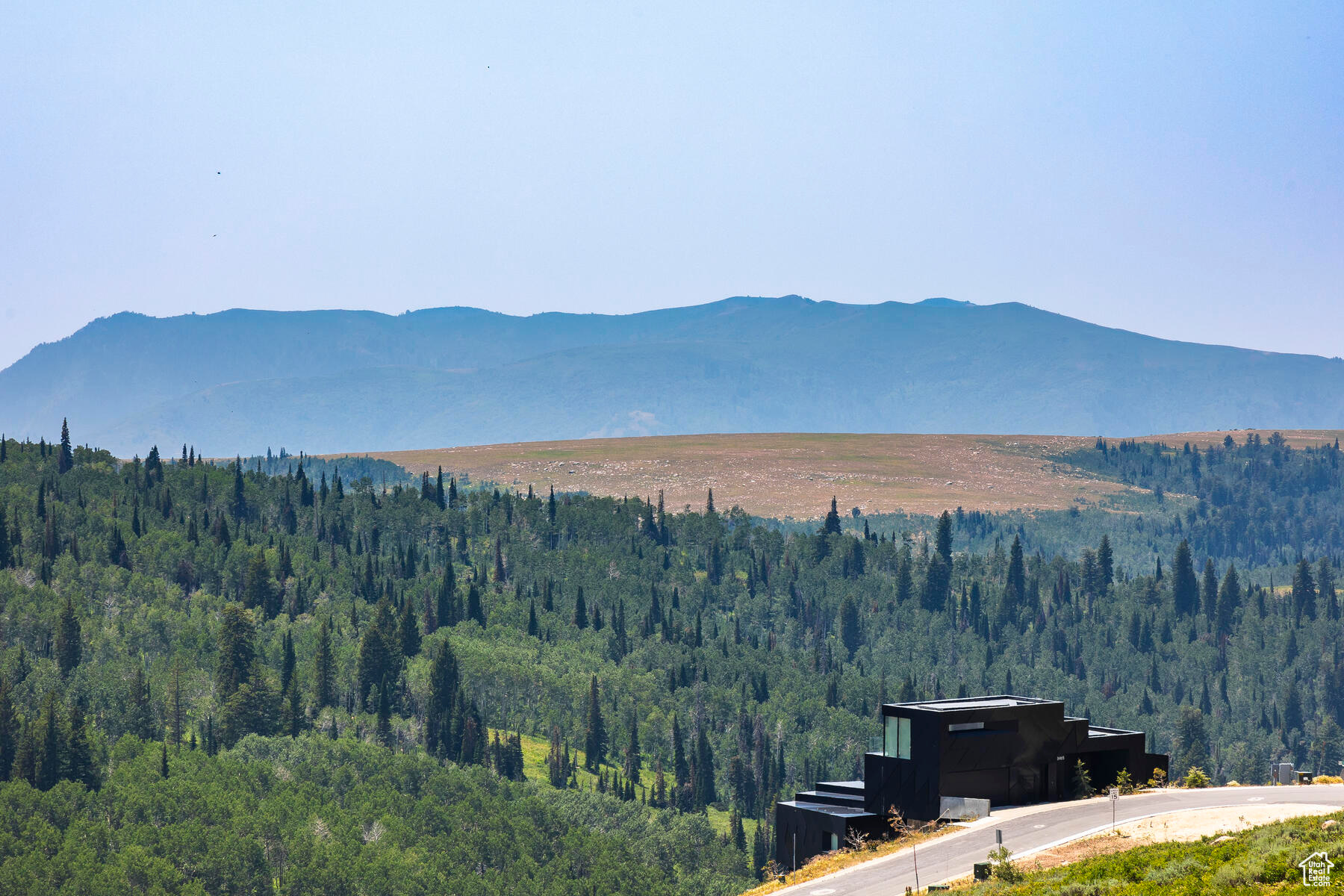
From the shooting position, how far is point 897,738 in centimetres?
9119

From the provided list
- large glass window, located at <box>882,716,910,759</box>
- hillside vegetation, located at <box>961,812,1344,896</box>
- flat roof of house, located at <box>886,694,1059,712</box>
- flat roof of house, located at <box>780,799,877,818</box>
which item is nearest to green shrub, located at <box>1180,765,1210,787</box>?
flat roof of house, located at <box>886,694,1059,712</box>

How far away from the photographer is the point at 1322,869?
1932 inches

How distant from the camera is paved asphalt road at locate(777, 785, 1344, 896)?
232 feet

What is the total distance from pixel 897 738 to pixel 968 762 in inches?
223

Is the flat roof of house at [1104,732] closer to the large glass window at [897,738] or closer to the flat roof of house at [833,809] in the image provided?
the large glass window at [897,738]

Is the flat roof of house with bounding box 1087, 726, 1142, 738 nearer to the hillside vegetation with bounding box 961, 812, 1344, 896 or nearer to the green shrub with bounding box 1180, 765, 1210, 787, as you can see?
the green shrub with bounding box 1180, 765, 1210, 787

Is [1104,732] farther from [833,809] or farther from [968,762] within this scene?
[833,809]

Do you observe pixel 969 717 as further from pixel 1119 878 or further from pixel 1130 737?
pixel 1119 878

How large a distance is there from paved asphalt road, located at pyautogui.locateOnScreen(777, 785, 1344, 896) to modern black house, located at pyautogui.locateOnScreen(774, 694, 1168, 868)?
2.89 m

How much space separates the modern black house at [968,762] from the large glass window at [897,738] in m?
0.07

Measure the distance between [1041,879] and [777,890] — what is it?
17.9 metres

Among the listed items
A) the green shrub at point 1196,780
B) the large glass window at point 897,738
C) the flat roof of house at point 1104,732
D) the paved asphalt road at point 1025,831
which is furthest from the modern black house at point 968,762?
the green shrub at point 1196,780

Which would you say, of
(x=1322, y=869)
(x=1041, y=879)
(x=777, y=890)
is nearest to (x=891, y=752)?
(x=777, y=890)

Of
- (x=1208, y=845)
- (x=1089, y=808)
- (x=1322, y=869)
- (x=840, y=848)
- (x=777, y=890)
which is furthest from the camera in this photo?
(x=840, y=848)
